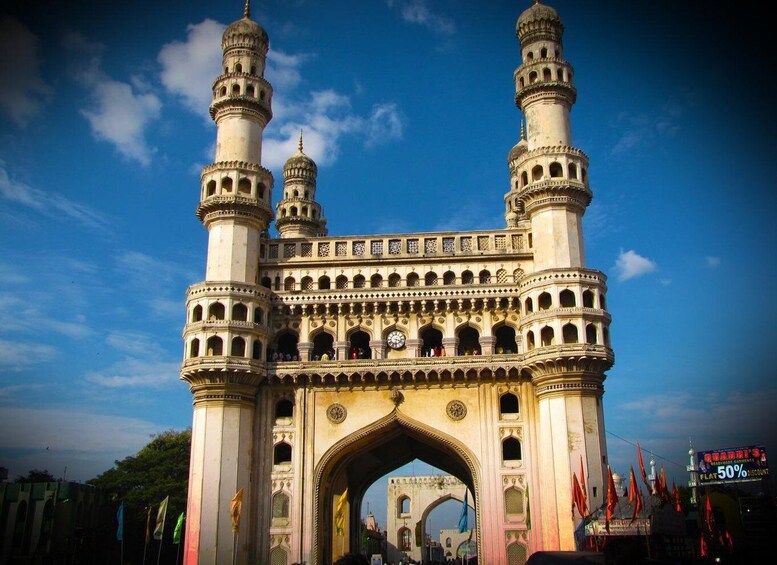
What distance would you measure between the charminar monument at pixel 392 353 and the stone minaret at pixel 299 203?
1506 centimetres

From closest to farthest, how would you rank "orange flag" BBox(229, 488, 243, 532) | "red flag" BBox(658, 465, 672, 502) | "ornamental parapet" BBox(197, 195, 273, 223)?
"red flag" BBox(658, 465, 672, 502), "orange flag" BBox(229, 488, 243, 532), "ornamental parapet" BBox(197, 195, 273, 223)

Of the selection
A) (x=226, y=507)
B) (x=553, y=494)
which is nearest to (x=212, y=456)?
(x=226, y=507)

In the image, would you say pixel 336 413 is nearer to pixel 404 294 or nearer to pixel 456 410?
pixel 456 410

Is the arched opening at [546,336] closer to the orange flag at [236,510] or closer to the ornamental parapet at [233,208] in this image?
the ornamental parapet at [233,208]

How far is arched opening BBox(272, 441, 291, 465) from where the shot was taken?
36906 mm

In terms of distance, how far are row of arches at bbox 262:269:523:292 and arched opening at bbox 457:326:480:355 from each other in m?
2.32

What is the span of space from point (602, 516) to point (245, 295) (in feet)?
58.7

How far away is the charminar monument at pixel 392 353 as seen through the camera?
1361 inches

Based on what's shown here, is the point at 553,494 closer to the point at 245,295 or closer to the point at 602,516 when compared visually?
the point at 602,516

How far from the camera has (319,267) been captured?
39.2m

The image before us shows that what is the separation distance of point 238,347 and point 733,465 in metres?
32.5

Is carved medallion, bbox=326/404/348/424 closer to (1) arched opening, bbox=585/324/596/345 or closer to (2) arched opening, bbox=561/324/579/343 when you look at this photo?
(2) arched opening, bbox=561/324/579/343

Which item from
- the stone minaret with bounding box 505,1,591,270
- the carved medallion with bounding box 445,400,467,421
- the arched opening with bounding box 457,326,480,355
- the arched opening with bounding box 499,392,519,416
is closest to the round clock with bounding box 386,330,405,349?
the arched opening with bounding box 457,326,480,355

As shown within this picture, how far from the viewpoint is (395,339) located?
3819 centimetres
